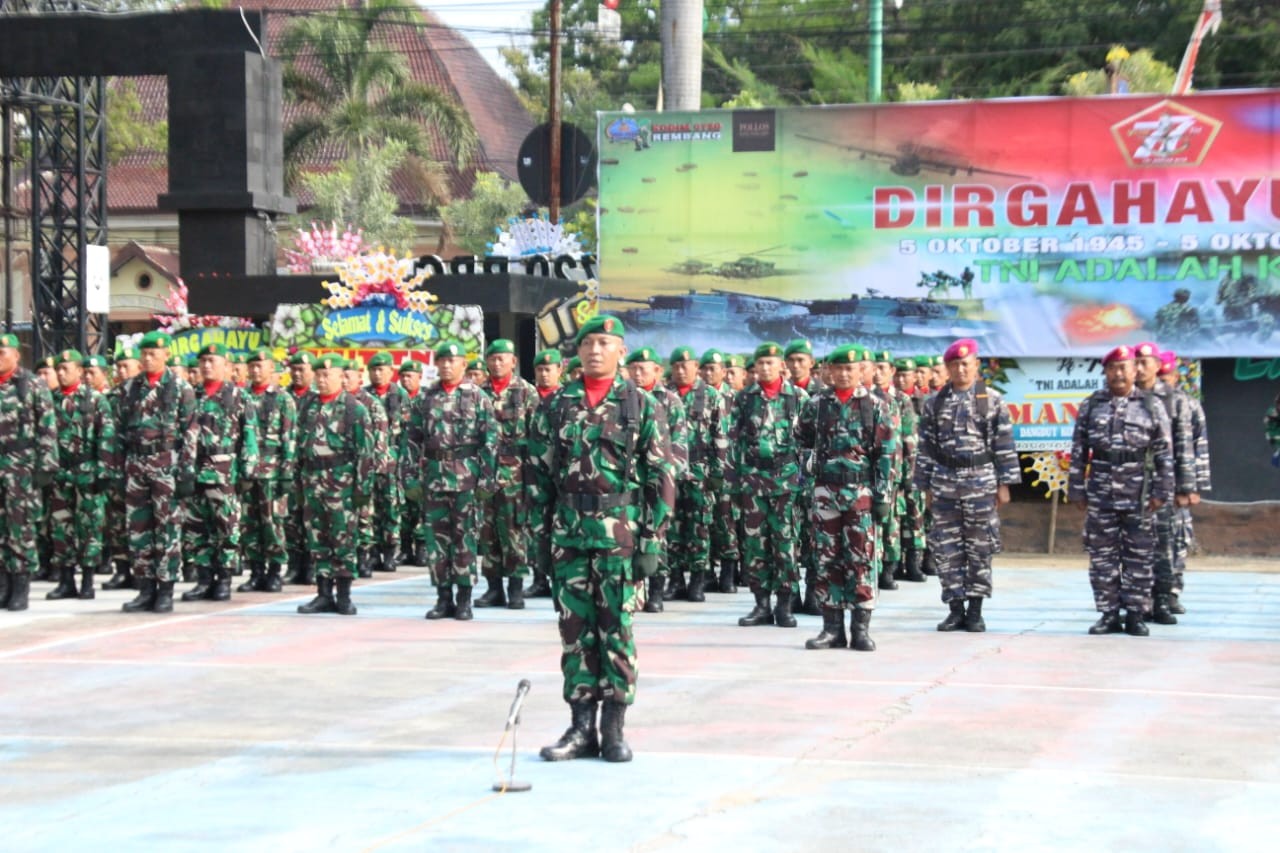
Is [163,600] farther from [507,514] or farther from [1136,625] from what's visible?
[1136,625]

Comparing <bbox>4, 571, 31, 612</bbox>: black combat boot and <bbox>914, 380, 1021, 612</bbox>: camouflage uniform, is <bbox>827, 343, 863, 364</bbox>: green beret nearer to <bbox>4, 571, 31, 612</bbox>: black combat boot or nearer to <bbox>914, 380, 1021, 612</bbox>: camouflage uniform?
<bbox>914, 380, 1021, 612</bbox>: camouflage uniform

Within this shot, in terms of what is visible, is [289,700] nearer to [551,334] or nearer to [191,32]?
[551,334]

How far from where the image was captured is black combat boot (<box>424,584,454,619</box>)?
46.3 feet

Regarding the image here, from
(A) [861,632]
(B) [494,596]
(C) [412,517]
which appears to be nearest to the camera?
(A) [861,632]

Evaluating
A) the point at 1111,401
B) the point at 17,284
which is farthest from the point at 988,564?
the point at 17,284

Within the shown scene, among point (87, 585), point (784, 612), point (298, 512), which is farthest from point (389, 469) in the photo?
point (784, 612)

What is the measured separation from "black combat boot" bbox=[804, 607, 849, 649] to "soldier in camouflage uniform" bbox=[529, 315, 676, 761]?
160 inches

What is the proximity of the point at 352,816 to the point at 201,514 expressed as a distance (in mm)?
8298

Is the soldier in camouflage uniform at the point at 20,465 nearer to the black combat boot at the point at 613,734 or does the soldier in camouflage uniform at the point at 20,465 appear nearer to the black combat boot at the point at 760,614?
the black combat boot at the point at 760,614

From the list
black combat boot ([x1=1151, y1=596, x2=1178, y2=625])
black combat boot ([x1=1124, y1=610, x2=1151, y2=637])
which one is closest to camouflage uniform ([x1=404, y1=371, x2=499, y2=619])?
black combat boot ([x1=1124, y1=610, x2=1151, y2=637])

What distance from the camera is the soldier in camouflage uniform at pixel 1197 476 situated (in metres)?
13.5

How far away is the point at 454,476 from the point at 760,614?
2554 millimetres

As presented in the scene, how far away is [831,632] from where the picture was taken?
12328 mm

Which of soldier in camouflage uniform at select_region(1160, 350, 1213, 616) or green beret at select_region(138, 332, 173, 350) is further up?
green beret at select_region(138, 332, 173, 350)
